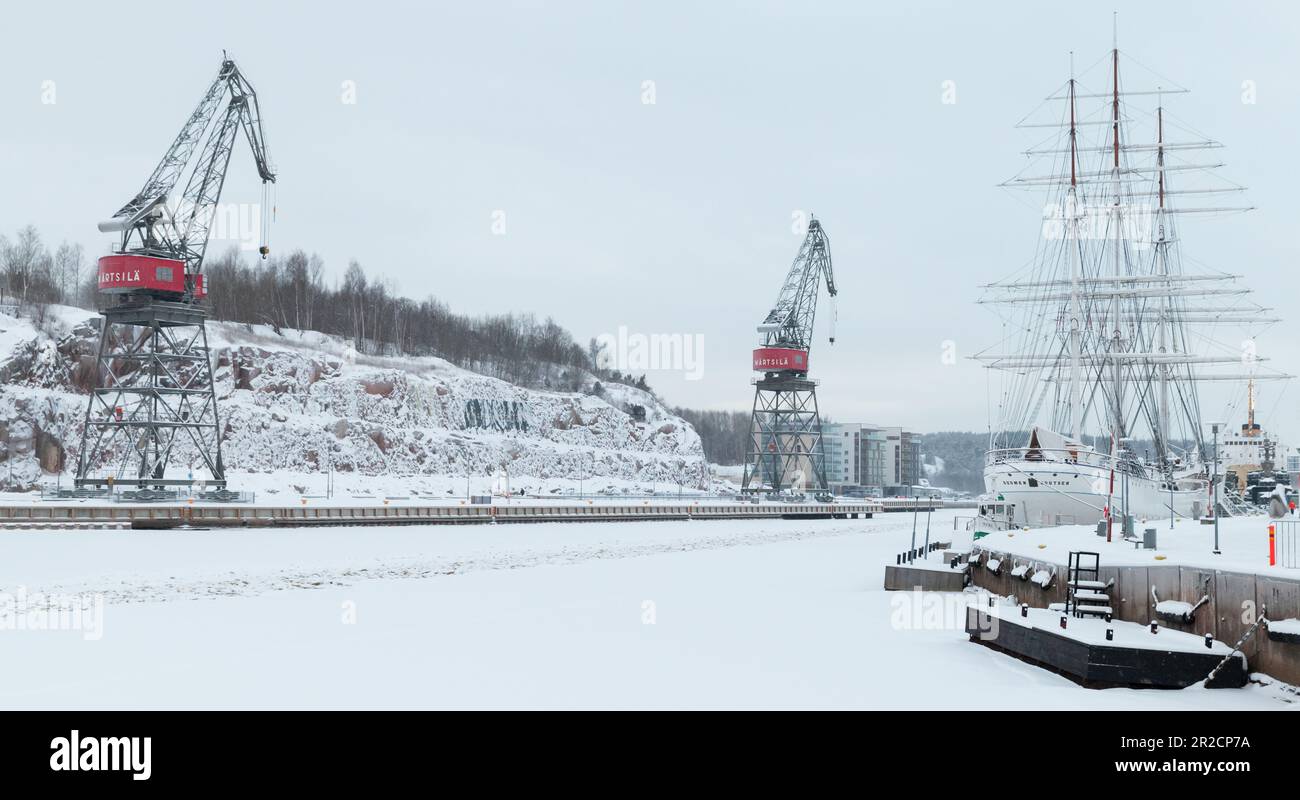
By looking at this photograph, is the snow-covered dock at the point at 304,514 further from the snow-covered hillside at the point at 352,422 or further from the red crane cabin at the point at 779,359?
the red crane cabin at the point at 779,359

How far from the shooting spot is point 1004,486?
64062 mm

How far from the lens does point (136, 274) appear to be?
78.2 metres

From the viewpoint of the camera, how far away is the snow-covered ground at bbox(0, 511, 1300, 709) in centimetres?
1642

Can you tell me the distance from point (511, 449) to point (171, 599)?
363 ft

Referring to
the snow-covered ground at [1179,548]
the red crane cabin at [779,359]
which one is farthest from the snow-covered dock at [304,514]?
the snow-covered ground at [1179,548]

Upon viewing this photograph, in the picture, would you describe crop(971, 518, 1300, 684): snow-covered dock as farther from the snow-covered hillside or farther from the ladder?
the snow-covered hillside

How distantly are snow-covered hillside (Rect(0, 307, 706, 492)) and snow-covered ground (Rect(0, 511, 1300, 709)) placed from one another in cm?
5932

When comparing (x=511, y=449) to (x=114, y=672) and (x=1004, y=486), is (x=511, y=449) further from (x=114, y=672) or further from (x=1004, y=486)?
(x=114, y=672)

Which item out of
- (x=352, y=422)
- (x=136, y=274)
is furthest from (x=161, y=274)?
(x=352, y=422)

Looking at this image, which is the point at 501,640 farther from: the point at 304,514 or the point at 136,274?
the point at 136,274

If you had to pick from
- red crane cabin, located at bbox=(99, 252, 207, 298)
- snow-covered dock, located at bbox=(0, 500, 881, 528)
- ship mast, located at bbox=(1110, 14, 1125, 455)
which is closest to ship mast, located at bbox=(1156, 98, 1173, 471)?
ship mast, located at bbox=(1110, 14, 1125, 455)

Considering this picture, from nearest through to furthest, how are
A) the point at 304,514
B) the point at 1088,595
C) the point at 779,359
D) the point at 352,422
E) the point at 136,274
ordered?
1. the point at 1088,595
2. the point at 304,514
3. the point at 136,274
4. the point at 352,422
5. the point at 779,359

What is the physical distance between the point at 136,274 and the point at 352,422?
148ft
